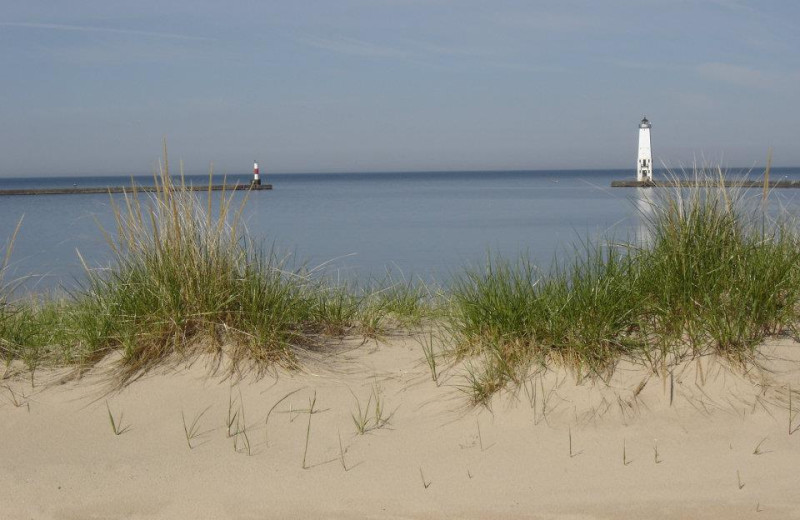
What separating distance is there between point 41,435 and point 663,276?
2693mm

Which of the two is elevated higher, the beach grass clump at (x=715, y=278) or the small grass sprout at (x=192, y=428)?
the beach grass clump at (x=715, y=278)

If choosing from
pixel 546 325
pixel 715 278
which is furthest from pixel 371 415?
pixel 715 278

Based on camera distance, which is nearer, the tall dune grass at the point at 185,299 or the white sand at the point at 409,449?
the white sand at the point at 409,449

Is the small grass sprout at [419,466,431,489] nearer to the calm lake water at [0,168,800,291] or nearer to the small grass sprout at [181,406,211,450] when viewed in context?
the small grass sprout at [181,406,211,450]

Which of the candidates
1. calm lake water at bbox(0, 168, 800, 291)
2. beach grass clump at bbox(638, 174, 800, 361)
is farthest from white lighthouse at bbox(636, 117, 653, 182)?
beach grass clump at bbox(638, 174, 800, 361)

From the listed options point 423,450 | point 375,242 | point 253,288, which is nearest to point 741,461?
point 423,450

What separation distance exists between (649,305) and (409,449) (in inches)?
50.8

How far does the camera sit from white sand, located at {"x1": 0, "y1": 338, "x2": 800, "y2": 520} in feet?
8.65

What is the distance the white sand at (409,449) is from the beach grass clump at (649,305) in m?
0.11

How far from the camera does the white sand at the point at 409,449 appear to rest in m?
2.64

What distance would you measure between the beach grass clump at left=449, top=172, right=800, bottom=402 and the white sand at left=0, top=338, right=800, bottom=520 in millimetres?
110

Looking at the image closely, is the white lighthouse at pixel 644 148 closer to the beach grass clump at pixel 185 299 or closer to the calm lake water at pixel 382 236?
the calm lake water at pixel 382 236

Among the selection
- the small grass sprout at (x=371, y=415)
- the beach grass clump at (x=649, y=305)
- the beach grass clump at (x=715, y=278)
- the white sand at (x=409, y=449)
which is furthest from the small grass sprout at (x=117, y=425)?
the beach grass clump at (x=715, y=278)

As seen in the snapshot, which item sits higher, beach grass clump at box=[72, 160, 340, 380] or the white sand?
beach grass clump at box=[72, 160, 340, 380]
